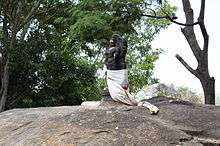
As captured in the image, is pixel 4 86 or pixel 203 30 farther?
pixel 4 86

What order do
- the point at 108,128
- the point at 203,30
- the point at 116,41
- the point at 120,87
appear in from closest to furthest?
1. the point at 108,128
2. the point at 120,87
3. the point at 116,41
4. the point at 203,30

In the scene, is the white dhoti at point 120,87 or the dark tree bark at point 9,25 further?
the dark tree bark at point 9,25

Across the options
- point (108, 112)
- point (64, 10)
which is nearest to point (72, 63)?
point (64, 10)

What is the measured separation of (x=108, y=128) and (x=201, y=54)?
7.43 meters

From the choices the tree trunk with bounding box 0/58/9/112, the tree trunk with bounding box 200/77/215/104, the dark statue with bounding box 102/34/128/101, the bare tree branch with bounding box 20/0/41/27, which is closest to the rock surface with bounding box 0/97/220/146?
the dark statue with bounding box 102/34/128/101

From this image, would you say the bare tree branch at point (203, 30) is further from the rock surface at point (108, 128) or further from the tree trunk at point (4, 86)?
the tree trunk at point (4, 86)

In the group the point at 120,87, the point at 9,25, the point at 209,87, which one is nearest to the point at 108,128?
the point at 120,87

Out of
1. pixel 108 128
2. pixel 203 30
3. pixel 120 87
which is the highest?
pixel 203 30

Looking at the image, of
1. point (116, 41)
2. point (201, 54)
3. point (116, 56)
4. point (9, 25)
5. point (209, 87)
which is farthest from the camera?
point (9, 25)

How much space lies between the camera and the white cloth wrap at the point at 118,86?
10.5 m

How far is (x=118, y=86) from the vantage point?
10.5 m

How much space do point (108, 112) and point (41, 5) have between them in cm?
1368

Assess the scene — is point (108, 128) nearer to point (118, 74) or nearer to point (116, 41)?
point (118, 74)

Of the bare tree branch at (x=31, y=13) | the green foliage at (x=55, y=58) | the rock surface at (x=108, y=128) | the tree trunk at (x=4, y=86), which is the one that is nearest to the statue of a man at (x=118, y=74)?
the rock surface at (x=108, y=128)
